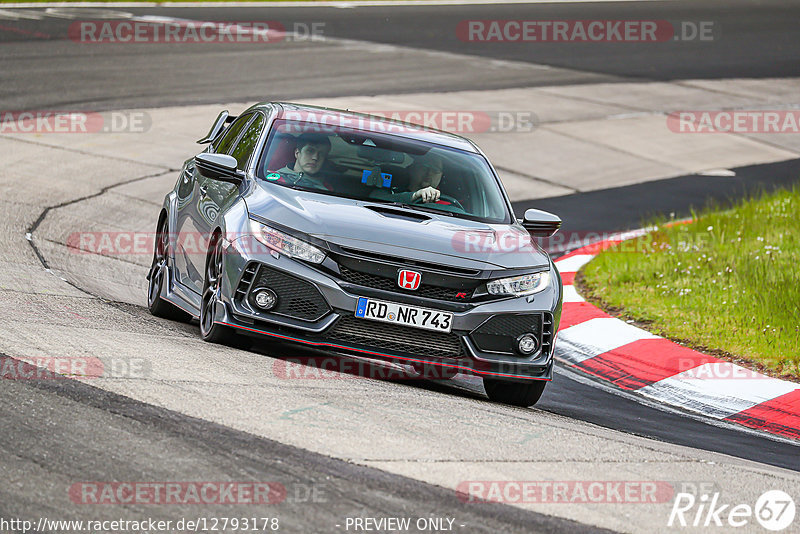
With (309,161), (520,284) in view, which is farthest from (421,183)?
(520,284)

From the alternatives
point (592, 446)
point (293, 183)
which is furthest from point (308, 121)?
point (592, 446)

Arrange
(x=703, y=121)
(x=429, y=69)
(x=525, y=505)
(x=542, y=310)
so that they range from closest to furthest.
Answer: (x=525, y=505) → (x=542, y=310) → (x=703, y=121) → (x=429, y=69)

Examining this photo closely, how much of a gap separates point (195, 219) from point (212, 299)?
1.05 meters

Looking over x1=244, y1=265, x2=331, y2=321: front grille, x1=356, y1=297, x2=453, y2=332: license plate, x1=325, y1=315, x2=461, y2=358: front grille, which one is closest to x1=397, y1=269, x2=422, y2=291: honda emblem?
x1=356, y1=297, x2=453, y2=332: license plate

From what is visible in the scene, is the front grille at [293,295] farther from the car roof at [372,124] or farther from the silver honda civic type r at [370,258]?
the car roof at [372,124]

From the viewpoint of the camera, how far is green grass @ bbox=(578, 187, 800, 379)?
30.8 ft

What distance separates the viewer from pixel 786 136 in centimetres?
2186

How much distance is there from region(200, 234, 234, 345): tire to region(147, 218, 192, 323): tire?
3.38 feet

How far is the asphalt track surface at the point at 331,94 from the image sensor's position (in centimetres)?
478

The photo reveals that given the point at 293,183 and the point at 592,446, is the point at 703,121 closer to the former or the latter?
the point at 293,183

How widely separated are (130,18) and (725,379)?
73.9ft

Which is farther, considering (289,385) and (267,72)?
(267,72)

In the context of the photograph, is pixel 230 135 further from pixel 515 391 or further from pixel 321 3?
pixel 321 3

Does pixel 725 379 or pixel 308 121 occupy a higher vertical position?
pixel 308 121
